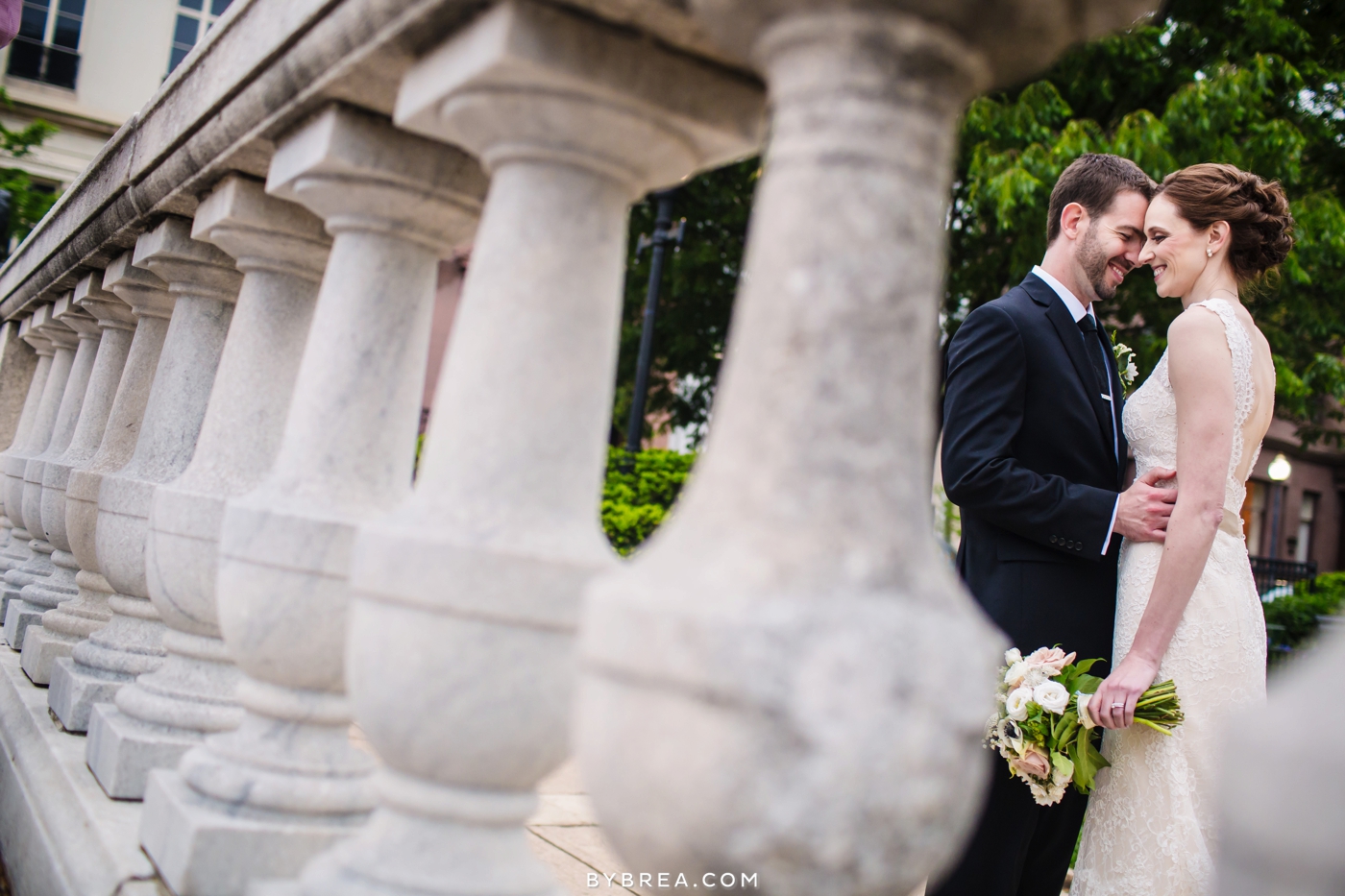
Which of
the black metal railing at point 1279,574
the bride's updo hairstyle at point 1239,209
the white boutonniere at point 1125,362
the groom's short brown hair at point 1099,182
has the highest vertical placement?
the black metal railing at point 1279,574

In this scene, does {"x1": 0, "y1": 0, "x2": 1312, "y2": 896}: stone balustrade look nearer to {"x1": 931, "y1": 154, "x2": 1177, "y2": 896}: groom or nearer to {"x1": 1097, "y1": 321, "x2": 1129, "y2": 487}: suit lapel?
{"x1": 931, "y1": 154, "x2": 1177, "y2": 896}: groom

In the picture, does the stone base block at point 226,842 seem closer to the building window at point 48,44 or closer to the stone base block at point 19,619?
the stone base block at point 19,619

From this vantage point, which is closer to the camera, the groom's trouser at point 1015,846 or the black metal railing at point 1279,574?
the groom's trouser at point 1015,846

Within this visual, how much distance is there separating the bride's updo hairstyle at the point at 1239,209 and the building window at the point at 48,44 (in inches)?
937

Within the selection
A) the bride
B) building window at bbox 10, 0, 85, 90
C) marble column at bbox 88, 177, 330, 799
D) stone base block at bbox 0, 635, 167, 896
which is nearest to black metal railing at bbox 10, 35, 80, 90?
building window at bbox 10, 0, 85, 90

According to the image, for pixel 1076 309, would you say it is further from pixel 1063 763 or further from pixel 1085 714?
pixel 1063 763

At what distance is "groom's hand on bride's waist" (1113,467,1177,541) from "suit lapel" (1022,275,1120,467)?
0.25m

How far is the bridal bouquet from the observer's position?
2.66 metres

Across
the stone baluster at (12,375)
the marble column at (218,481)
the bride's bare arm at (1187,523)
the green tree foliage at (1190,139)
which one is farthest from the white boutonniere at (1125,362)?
the stone baluster at (12,375)

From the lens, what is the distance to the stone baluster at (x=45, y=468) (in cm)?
445

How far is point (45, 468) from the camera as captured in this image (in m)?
4.45

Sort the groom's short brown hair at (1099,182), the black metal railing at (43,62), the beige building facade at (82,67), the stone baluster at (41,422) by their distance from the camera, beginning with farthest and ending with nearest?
the beige building facade at (82,67), the black metal railing at (43,62), the stone baluster at (41,422), the groom's short brown hair at (1099,182)

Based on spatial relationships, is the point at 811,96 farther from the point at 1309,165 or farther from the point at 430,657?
the point at 1309,165

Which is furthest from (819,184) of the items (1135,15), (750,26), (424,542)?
(424,542)
